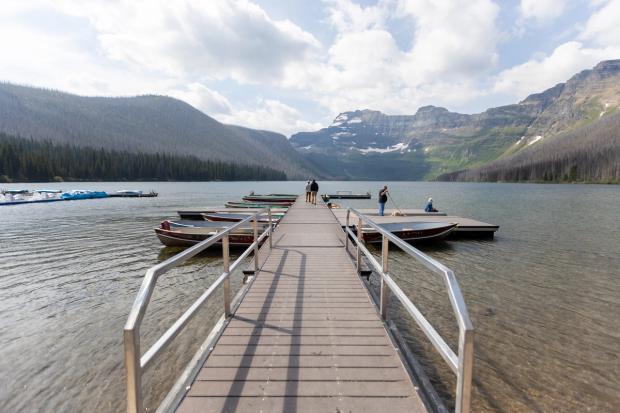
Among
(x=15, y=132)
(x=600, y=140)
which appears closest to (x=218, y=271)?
(x=600, y=140)

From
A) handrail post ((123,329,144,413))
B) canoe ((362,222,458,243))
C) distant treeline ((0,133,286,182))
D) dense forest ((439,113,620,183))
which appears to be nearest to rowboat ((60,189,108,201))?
canoe ((362,222,458,243))

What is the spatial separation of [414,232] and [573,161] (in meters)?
181

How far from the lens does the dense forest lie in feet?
445

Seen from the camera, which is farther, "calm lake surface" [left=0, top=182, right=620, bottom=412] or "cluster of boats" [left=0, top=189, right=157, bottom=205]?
"cluster of boats" [left=0, top=189, right=157, bottom=205]

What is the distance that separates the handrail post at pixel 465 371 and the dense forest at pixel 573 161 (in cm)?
17989

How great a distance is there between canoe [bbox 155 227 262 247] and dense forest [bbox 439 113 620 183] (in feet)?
571

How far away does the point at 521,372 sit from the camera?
639 centimetres

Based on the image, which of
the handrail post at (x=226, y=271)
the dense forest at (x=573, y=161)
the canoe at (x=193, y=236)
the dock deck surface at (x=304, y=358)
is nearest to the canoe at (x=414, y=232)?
the canoe at (x=193, y=236)

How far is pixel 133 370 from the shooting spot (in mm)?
2324

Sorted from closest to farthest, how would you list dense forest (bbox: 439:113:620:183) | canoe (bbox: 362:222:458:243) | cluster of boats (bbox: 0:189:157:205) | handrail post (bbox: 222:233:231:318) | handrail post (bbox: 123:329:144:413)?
1. handrail post (bbox: 123:329:144:413)
2. handrail post (bbox: 222:233:231:318)
3. canoe (bbox: 362:222:458:243)
4. cluster of boats (bbox: 0:189:157:205)
5. dense forest (bbox: 439:113:620:183)

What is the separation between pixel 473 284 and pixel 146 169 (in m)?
163

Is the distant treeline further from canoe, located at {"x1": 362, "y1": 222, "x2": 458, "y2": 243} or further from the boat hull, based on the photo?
canoe, located at {"x1": 362, "y1": 222, "x2": 458, "y2": 243}

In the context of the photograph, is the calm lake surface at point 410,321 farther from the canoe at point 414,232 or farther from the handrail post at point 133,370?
the handrail post at point 133,370

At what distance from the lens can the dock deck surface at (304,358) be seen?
339cm
